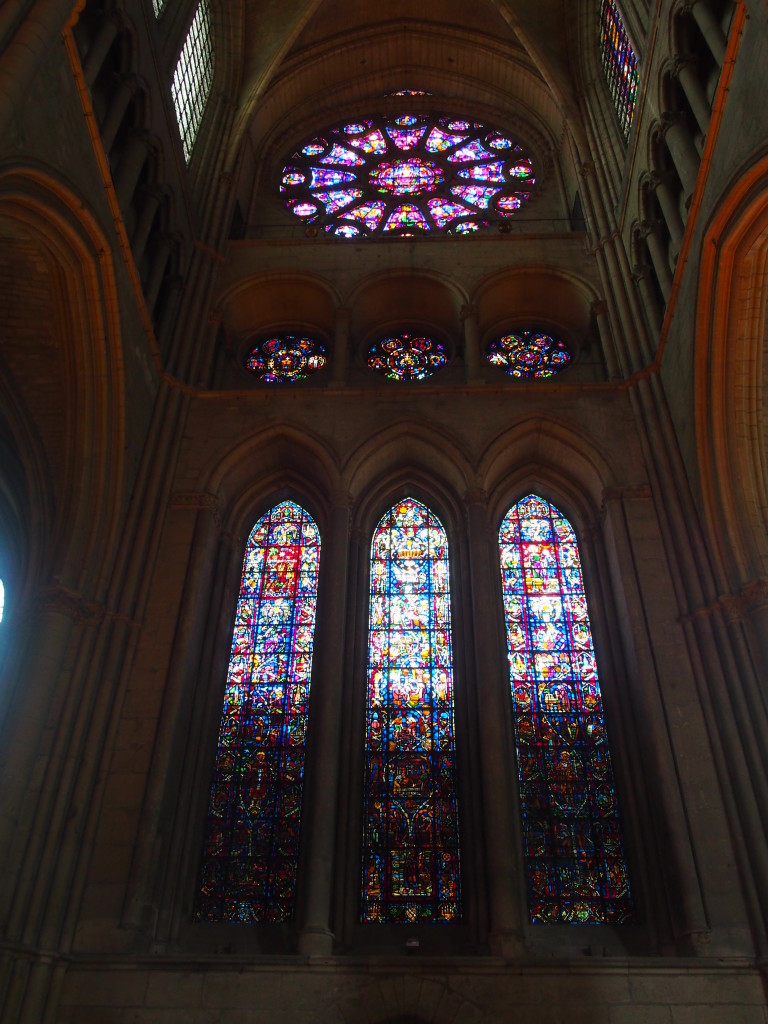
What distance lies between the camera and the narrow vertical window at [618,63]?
44.1 ft

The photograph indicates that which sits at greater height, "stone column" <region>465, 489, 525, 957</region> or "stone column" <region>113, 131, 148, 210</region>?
"stone column" <region>113, 131, 148, 210</region>

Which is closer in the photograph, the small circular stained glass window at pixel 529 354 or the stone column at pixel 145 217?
the stone column at pixel 145 217

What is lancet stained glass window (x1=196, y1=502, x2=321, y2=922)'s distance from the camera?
8.56m

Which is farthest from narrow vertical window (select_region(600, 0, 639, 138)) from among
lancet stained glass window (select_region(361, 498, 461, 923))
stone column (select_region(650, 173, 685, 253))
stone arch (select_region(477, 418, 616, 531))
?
lancet stained glass window (select_region(361, 498, 461, 923))

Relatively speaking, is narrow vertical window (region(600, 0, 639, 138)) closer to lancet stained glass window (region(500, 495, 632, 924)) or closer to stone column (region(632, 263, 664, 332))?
stone column (region(632, 263, 664, 332))

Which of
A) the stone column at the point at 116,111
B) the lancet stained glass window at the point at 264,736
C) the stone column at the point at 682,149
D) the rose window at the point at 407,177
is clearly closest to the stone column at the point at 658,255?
the stone column at the point at 682,149

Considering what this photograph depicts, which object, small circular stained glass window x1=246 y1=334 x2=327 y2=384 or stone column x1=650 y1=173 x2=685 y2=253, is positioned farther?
small circular stained glass window x1=246 y1=334 x2=327 y2=384

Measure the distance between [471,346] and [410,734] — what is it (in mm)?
5471

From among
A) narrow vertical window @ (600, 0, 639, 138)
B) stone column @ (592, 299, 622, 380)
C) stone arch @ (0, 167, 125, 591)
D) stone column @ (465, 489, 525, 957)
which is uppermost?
narrow vertical window @ (600, 0, 639, 138)

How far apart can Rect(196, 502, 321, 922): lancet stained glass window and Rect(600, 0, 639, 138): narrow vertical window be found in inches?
317

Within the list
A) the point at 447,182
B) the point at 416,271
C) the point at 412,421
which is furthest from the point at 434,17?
the point at 412,421

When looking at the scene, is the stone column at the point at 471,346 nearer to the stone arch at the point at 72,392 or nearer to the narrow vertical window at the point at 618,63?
the narrow vertical window at the point at 618,63

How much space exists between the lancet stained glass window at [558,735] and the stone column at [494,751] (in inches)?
18.4

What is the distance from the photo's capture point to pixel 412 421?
443 inches
